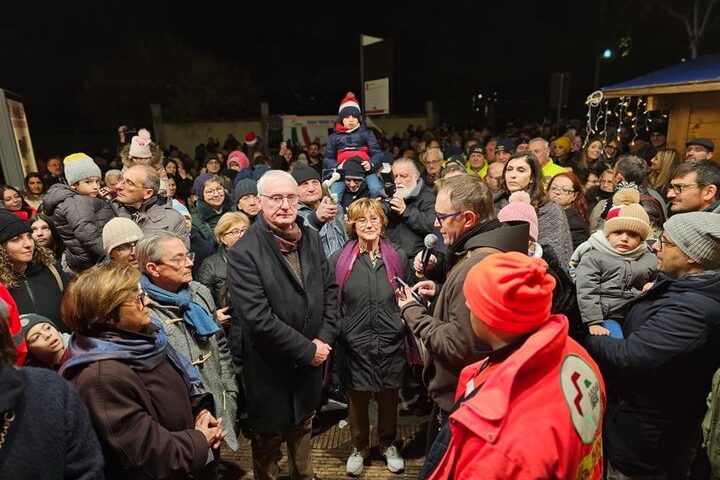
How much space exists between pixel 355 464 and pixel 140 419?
2.07m

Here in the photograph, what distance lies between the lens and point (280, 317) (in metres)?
2.85

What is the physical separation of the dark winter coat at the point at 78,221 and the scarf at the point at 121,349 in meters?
2.32

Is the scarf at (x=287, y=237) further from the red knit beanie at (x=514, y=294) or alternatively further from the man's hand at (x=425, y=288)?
the red knit beanie at (x=514, y=294)

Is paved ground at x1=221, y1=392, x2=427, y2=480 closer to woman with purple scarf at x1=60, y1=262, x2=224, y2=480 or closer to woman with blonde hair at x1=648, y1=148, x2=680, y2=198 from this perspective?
woman with purple scarf at x1=60, y1=262, x2=224, y2=480

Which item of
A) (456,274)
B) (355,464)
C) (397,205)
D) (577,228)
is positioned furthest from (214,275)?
(577,228)

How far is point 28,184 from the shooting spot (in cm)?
663

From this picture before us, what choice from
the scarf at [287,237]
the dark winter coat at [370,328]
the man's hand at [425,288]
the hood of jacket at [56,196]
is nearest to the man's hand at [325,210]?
the dark winter coat at [370,328]

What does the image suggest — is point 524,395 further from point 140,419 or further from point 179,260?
point 179,260

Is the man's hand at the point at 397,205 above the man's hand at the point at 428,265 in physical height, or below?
above

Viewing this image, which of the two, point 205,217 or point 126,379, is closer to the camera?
point 126,379

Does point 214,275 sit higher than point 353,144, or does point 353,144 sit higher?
point 353,144

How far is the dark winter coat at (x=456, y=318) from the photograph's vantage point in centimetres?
223

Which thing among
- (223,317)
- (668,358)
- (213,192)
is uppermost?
(213,192)

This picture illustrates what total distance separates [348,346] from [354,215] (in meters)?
0.98
